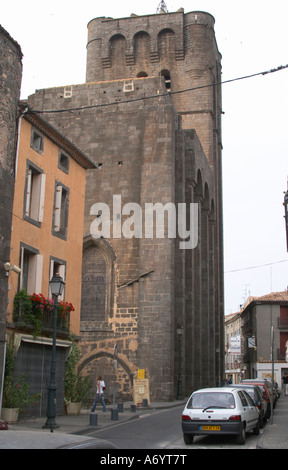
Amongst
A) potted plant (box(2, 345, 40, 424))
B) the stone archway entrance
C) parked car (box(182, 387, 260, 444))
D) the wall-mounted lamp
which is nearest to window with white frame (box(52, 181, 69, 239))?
the wall-mounted lamp

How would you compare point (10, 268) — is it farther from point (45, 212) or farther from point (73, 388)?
point (73, 388)

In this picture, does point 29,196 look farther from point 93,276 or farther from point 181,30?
point 181,30

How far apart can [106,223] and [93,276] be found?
2871mm

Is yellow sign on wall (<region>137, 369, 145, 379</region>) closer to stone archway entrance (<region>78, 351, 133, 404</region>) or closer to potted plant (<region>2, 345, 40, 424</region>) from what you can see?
stone archway entrance (<region>78, 351, 133, 404</region>)

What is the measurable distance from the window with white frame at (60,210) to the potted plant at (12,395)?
16.4 ft

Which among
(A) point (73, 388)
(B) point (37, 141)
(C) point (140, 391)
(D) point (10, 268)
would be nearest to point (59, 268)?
(D) point (10, 268)

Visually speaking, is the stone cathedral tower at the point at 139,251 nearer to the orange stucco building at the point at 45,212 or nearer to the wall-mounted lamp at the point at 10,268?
the orange stucco building at the point at 45,212

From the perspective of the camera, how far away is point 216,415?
1155 cm

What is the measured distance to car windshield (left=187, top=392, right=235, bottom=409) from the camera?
39.0 feet

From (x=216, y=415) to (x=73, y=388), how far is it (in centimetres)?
855

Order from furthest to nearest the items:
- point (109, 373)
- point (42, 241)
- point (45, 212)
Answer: point (109, 373), point (45, 212), point (42, 241)

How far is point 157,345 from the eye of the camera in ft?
87.4

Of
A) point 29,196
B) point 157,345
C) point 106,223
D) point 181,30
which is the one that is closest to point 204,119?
point 181,30

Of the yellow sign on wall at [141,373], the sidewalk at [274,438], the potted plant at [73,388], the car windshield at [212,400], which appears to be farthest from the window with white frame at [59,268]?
the sidewalk at [274,438]
